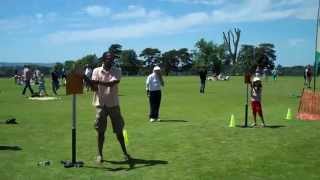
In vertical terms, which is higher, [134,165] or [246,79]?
[246,79]

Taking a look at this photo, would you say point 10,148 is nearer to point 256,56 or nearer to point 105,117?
point 105,117

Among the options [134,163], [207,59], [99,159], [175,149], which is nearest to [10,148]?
[99,159]

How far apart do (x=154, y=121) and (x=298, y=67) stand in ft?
347

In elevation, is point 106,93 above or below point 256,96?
above

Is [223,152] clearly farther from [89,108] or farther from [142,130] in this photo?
[89,108]

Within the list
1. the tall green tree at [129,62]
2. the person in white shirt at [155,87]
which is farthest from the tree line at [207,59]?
the person in white shirt at [155,87]

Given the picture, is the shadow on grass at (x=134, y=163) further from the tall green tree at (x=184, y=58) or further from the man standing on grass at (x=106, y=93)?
the tall green tree at (x=184, y=58)

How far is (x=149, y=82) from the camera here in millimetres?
20594

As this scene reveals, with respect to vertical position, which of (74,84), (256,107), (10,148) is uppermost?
(74,84)

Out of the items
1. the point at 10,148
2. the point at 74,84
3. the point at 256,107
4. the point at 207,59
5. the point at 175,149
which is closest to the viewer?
the point at 74,84

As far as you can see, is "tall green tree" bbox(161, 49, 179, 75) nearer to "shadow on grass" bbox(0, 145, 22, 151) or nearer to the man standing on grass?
"shadow on grass" bbox(0, 145, 22, 151)

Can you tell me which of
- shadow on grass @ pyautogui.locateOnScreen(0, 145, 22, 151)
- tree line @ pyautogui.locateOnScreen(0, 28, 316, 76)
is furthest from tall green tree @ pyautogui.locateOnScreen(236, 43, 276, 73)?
shadow on grass @ pyautogui.locateOnScreen(0, 145, 22, 151)

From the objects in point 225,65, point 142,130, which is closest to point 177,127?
point 142,130

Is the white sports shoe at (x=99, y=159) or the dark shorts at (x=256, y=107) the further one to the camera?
the dark shorts at (x=256, y=107)
